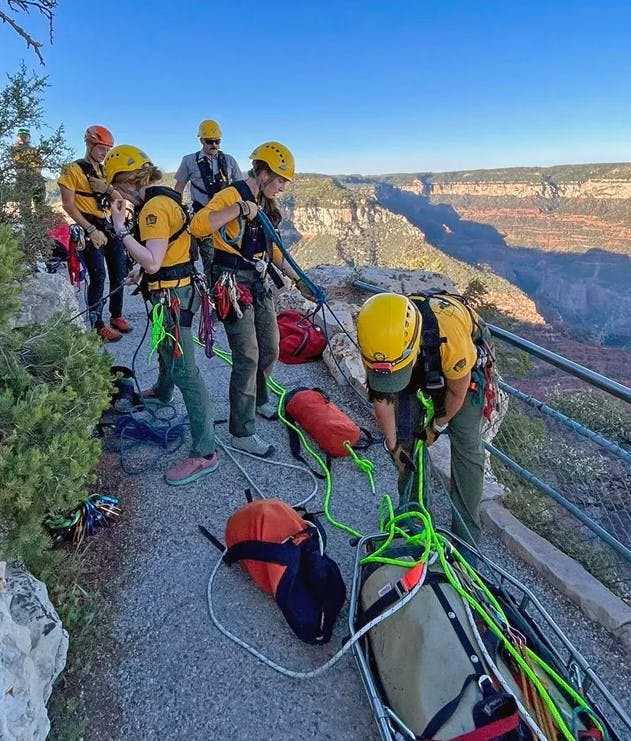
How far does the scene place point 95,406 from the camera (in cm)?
249

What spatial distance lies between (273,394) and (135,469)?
6.03ft

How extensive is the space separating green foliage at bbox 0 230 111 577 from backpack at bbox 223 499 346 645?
0.95m

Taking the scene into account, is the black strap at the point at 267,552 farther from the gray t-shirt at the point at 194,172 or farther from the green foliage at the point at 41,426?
the gray t-shirt at the point at 194,172

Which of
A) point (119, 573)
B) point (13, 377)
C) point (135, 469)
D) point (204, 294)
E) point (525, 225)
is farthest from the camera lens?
point (525, 225)

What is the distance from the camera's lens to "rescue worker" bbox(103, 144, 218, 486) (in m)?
3.10

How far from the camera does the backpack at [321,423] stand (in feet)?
14.2

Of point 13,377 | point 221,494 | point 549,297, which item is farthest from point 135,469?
point 549,297

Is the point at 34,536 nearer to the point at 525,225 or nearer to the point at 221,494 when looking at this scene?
the point at 221,494

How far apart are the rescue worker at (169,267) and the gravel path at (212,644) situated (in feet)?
0.95

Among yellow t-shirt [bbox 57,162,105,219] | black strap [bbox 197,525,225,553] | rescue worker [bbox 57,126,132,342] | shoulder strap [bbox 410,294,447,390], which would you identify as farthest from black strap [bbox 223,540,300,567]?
yellow t-shirt [bbox 57,162,105,219]

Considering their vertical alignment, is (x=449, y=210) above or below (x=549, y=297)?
above

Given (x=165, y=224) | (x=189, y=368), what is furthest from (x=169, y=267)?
(x=189, y=368)

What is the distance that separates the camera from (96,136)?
202 inches

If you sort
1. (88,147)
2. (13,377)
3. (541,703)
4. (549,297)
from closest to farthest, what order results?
(541,703)
(13,377)
(88,147)
(549,297)
